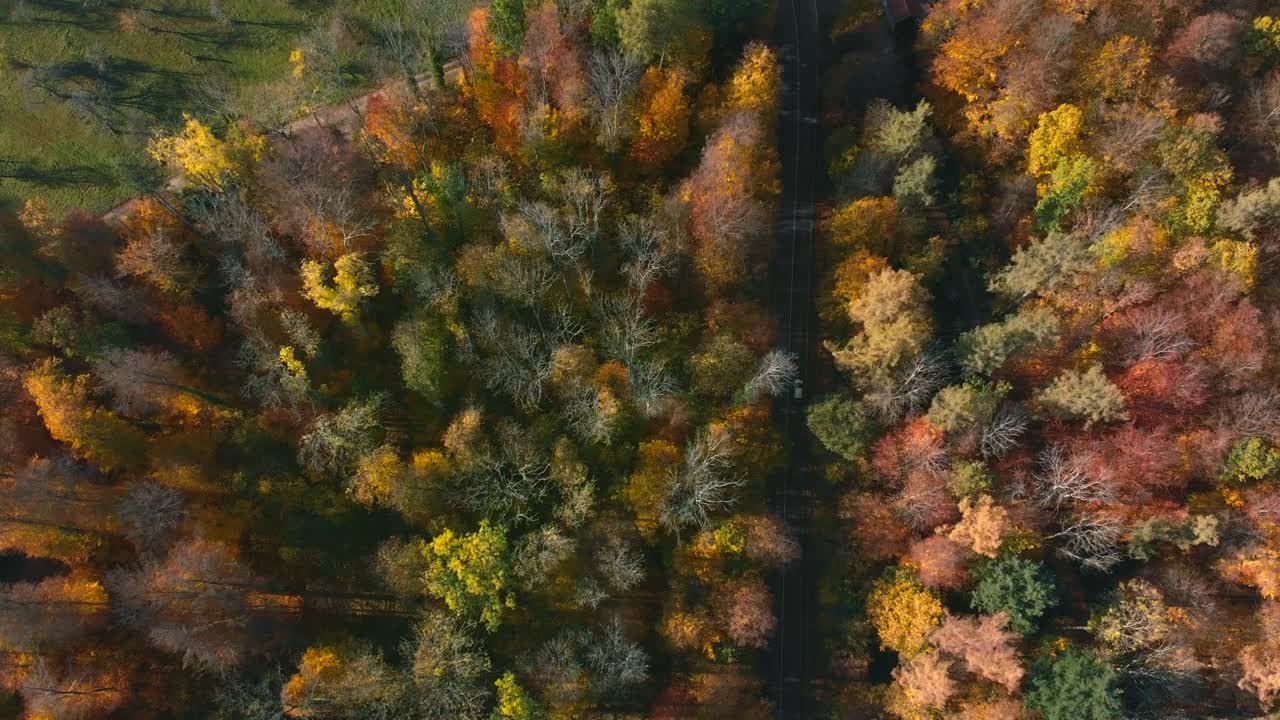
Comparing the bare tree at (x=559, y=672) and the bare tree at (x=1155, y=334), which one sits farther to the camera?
the bare tree at (x=1155, y=334)

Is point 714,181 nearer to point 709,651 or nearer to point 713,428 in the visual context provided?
point 713,428

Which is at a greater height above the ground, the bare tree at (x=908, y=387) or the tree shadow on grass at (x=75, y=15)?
the tree shadow on grass at (x=75, y=15)

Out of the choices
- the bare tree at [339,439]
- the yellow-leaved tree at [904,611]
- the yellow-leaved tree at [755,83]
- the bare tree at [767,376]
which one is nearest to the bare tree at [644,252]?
the bare tree at [767,376]

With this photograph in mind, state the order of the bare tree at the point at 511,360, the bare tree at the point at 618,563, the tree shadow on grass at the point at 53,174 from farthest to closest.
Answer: the tree shadow on grass at the point at 53,174 < the bare tree at the point at 511,360 < the bare tree at the point at 618,563

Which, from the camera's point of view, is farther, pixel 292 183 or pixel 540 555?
pixel 292 183

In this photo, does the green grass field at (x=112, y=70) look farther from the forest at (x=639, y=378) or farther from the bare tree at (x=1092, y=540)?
the bare tree at (x=1092, y=540)

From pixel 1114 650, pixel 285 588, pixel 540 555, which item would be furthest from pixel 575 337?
pixel 1114 650
